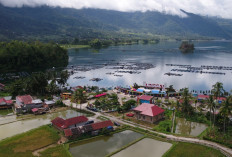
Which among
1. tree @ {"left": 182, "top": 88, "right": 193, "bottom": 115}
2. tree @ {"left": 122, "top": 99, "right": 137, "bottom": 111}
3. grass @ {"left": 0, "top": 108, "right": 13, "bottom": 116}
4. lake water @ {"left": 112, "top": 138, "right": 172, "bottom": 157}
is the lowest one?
lake water @ {"left": 112, "top": 138, "right": 172, "bottom": 157}

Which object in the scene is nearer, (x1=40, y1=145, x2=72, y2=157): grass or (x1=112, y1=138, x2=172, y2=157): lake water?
(x1=40, y1=145, x2=72, y2=157): grass

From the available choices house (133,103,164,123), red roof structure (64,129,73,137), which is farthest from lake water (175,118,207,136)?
red roof structure (64,129,73,137)

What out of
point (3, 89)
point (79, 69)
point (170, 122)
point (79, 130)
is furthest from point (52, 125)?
point (79, 69)

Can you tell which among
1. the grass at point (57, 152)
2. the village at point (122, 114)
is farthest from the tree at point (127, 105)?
the grass at point (57, 152)

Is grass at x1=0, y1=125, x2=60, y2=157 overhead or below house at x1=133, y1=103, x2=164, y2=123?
below

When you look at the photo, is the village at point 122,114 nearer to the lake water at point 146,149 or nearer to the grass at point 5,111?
the grass at point 5,111

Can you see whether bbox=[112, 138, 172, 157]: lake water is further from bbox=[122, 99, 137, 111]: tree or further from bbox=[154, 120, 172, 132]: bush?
bbox=[122, 99, 137, 111]: tree

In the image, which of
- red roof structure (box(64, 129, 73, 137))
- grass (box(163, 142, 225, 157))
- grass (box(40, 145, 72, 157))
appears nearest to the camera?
grass (box(163, 142, 225, 157))
